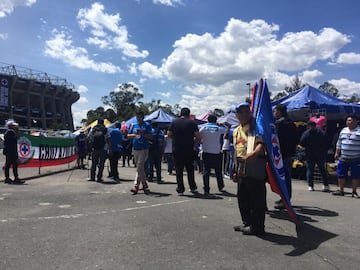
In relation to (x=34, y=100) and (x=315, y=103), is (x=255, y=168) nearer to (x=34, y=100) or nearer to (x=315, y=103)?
(x=315, y=103)

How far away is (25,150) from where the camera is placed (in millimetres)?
11766

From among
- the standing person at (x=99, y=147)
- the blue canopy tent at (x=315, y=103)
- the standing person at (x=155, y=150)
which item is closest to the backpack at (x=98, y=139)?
the standing person at (x=99, y=147)

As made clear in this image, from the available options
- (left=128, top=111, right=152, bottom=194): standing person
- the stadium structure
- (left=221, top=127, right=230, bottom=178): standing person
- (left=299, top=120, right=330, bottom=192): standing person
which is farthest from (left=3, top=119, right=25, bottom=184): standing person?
the stadium structure

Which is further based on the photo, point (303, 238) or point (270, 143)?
point (270, 143)

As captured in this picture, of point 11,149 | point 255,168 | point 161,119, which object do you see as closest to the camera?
point 255,168

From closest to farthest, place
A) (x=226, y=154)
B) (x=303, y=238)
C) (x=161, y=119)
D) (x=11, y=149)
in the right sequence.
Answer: (x=303, y=238)
(x=11, y=149)
(x=226, y=154)
(x=161, y=119)

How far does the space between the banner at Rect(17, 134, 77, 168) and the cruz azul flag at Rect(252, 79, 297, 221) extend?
8545 millimetres

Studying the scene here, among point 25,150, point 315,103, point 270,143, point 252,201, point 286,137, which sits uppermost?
point 315,103

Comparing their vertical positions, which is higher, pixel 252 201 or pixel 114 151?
pixel 114 151

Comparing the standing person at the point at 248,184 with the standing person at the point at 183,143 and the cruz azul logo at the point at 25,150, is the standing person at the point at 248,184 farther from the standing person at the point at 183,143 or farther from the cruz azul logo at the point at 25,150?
the cruz azul logo at the point at 25,150

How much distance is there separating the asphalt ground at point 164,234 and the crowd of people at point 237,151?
0.49 metres

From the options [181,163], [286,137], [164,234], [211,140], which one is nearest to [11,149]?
[181,163]

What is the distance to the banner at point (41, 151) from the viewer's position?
11.7 meters

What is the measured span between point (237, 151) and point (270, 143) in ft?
1.63
